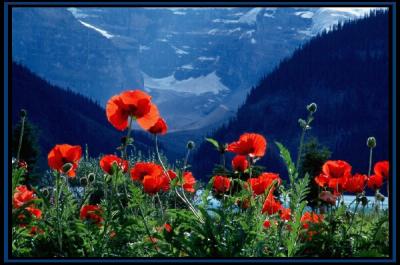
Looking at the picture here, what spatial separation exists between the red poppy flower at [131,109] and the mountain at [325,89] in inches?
5039

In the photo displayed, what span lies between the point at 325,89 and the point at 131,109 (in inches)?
6050

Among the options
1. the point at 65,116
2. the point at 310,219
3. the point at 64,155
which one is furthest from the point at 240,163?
the point at 65,116

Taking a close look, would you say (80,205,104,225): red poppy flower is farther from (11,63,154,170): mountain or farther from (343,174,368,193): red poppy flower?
(11,63,154,170): mountain

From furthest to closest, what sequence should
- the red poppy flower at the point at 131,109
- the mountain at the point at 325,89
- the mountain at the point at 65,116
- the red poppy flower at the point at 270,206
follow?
the mountain at the point at 325,89 < the mountain at the point at 65,116 < the red poppy flower at the point at 270,206 < the red poppy flower at the point at 131,109

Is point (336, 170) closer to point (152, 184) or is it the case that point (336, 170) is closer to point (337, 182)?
point (337, 182)

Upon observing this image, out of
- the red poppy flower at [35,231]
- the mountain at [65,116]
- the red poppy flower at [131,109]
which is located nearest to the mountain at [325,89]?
the mountain at [65,116]

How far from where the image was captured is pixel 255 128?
156375 mm

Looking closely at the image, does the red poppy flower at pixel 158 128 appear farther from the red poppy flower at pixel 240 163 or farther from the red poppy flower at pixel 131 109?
the red poppy flower at pixel 240 163

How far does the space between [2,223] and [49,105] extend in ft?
395

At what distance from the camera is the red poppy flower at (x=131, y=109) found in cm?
294

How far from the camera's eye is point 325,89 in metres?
153

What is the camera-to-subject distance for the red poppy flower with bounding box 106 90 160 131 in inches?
116
